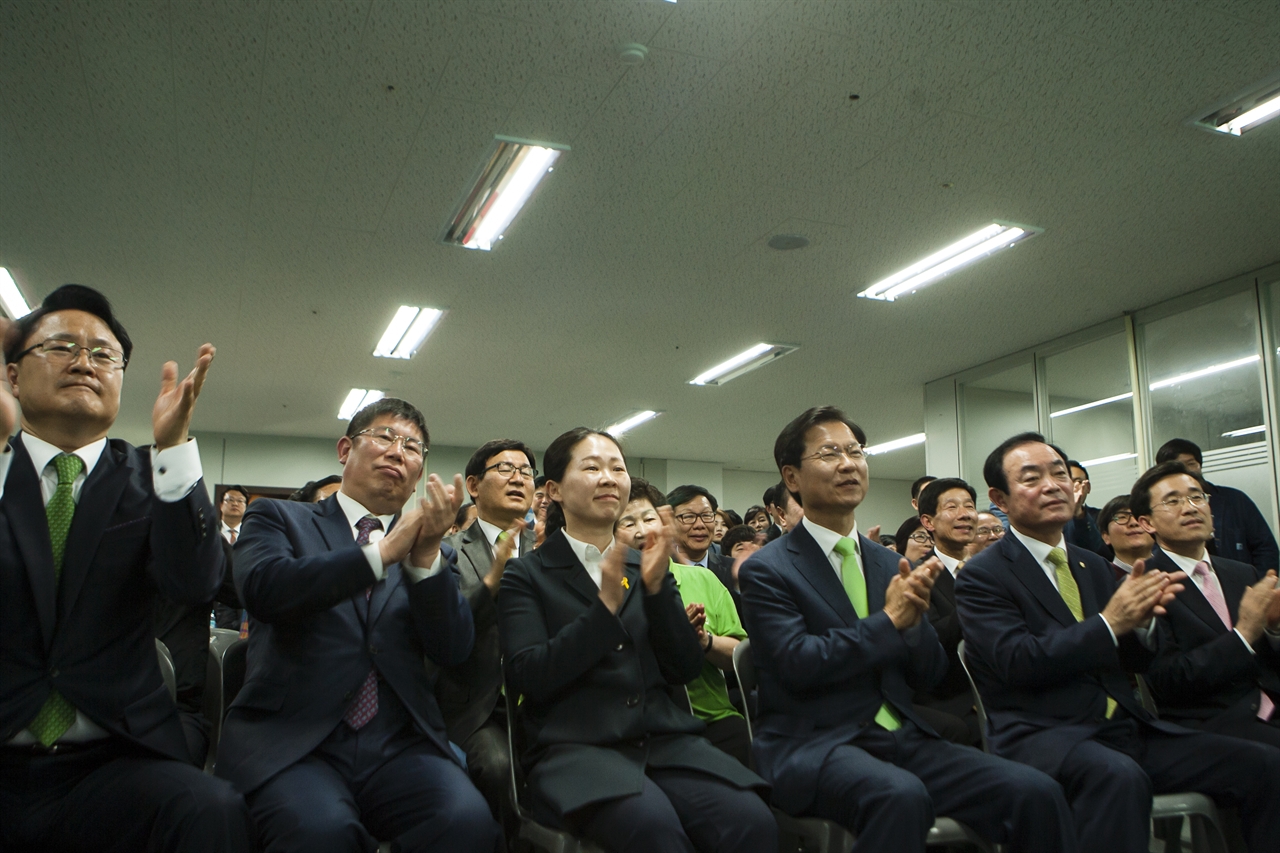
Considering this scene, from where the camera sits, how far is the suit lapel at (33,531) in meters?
1.70

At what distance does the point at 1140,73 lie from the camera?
4.03 m

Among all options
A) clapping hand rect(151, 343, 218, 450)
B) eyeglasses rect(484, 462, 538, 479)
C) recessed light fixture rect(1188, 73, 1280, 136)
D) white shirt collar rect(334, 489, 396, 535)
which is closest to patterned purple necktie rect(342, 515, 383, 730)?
white shirt collar rect(334, 489, 396, 535)

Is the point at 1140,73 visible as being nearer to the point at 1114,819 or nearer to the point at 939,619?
the point at 939,619

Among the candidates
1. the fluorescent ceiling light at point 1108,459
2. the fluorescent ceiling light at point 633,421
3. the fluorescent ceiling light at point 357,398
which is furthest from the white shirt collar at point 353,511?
the fluorescent ceiling light at point 633,421

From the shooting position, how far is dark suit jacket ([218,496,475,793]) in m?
1.93

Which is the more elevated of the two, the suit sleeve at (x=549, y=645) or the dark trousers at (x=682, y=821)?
the suit sleeve at (x=549, y=645)

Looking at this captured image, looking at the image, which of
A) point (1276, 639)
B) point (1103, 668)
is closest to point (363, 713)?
point (1103, 668)

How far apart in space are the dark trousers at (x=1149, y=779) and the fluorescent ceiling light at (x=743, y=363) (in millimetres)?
5854

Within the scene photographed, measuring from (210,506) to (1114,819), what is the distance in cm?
218

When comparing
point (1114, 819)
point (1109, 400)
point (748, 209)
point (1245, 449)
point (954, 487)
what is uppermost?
point (748, 209)

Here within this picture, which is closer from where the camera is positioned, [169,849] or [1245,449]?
[169,849]

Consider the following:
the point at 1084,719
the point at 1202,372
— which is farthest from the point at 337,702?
the point at 1202,372

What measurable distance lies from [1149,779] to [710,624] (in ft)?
4.31

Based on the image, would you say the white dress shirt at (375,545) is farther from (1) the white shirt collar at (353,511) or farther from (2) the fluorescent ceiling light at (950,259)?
(2) the fluorescent ceiling light at (950,259)
